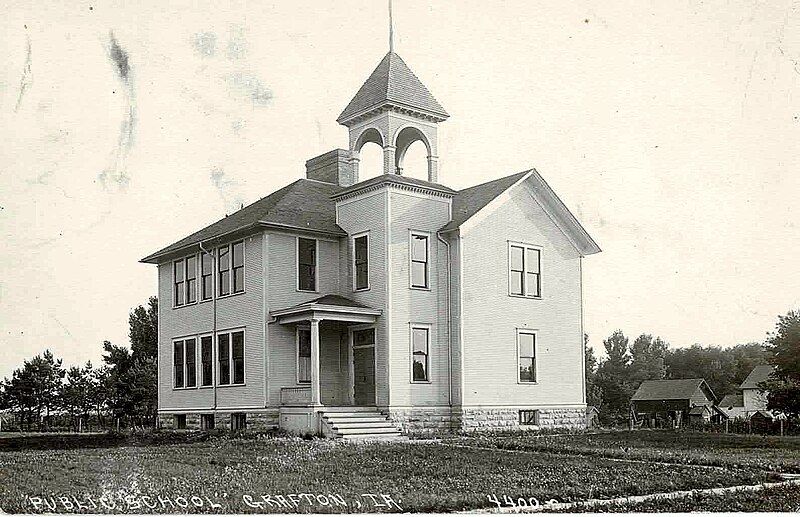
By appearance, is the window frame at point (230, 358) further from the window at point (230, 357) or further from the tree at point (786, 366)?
the tree at point (786, 366)

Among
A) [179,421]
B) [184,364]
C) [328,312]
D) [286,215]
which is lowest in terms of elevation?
[179,421]

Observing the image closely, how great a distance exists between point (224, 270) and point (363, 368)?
18.6 feet

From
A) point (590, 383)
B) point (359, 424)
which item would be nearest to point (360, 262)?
point (359, 424)

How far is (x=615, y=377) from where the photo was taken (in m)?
92.7

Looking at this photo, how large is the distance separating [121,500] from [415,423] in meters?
14.5

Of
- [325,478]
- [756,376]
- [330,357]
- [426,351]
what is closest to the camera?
[325,478]

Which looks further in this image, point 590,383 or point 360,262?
point 590,383

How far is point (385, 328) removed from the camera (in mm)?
26609

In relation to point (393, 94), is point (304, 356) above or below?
below

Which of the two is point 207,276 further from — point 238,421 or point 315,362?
point 315,362

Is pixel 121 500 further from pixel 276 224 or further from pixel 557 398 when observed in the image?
pixel 557 398

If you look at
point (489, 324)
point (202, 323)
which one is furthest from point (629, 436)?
point (202, 323)

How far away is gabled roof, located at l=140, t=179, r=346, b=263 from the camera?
28094 millimetres

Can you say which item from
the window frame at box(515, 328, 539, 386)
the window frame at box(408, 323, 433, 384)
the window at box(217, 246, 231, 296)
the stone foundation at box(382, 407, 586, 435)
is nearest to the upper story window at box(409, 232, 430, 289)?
the window frame at box(408, 323, 433, 384)
